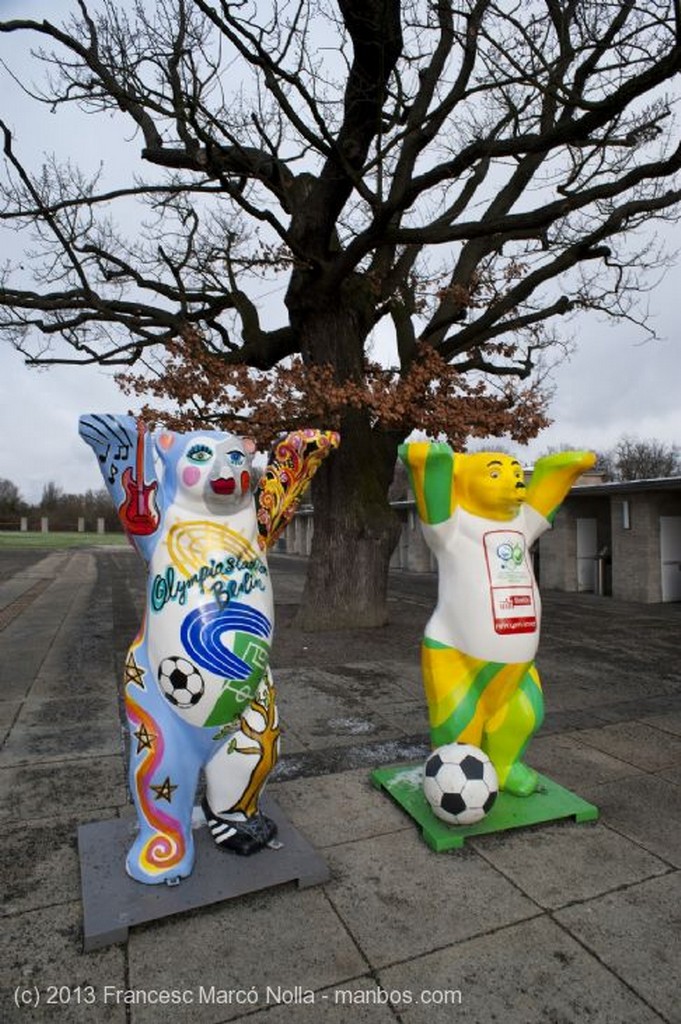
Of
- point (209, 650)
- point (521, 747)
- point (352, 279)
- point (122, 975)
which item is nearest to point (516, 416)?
point (352, 279)

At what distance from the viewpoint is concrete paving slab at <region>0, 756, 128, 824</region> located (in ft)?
12.0

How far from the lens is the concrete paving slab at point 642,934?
2.27 m

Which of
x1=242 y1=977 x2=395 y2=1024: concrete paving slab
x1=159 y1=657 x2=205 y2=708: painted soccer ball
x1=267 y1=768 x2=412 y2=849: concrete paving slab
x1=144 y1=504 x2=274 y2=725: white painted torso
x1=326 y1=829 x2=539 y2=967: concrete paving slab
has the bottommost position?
x1=242 y1=977 x2=395 y2=1024: concrete paving slab

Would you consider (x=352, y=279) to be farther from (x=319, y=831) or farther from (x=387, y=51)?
(x=319, y=831)

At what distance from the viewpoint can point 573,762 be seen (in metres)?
4.38

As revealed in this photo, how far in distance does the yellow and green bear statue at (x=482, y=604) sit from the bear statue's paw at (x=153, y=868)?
4.81 ft

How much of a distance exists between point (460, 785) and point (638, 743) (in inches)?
87.9

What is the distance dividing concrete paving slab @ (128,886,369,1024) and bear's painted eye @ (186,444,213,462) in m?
1.93

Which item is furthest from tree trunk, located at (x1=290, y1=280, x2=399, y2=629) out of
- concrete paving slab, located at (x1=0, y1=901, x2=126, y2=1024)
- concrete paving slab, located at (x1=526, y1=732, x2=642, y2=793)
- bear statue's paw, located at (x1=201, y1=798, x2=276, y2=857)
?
concrete paving slab, located at (x1=0, y1=901, x2=126, y2=1024)

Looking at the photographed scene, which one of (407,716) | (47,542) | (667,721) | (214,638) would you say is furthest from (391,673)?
(47,542)

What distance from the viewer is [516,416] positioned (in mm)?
8797

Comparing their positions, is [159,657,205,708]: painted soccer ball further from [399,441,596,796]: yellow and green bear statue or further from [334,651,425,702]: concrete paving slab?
[334,651,425,702]: concrete paving slab

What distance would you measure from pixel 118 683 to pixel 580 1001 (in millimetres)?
5396

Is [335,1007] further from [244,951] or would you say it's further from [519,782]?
[519,782]
